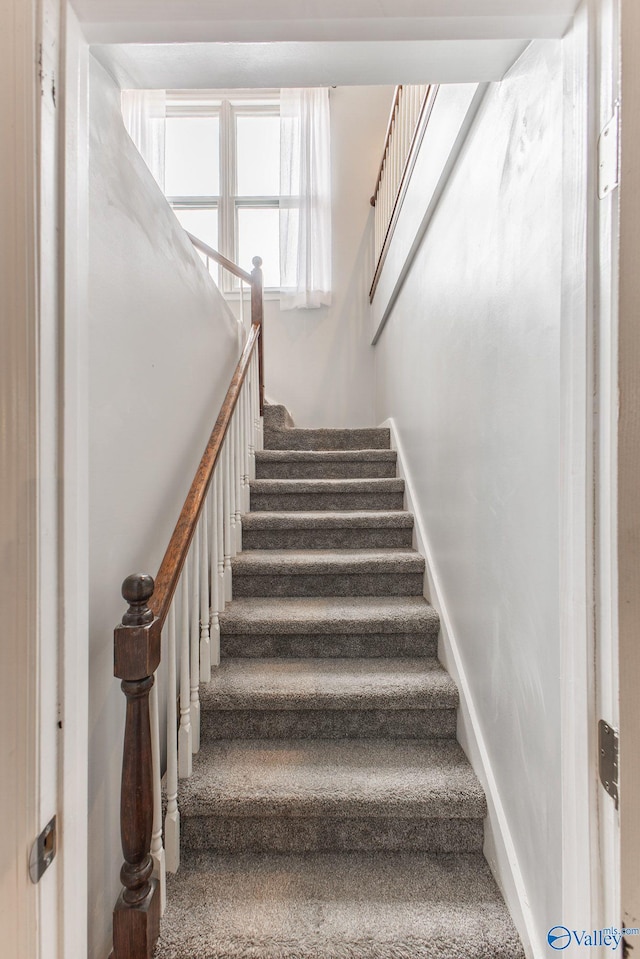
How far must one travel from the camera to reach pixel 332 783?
1237 mm

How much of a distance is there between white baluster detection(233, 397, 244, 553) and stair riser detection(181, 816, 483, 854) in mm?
1112

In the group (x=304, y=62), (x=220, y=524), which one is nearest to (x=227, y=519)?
(x=220, y=524)

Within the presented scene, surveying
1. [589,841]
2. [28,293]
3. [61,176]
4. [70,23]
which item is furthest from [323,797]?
[70,23]

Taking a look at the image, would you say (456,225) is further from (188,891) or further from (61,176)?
(188,891)

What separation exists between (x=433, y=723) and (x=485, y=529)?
73cm

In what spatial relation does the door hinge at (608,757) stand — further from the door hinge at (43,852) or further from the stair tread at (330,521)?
the stair tread at (330,521)

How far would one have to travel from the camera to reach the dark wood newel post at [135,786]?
36.7 inches

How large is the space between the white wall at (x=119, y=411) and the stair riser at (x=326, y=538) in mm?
673

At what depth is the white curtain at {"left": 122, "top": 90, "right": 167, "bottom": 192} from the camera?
3.73 metres

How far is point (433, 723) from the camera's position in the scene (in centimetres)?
145

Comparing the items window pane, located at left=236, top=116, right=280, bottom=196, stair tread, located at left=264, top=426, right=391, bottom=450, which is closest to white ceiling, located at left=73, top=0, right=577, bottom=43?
stair tread, located at left=264, top=426, right=391, bottom=450

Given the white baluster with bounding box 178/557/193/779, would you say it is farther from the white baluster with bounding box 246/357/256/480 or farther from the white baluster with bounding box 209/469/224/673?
the white baluster with bounding box 246/357/256/480

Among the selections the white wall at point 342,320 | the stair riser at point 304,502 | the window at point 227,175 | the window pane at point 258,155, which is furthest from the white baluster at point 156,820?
the window pane at point 258,155

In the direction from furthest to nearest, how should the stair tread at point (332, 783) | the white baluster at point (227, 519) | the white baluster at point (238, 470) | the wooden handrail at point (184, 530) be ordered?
the white baluster at point (238, 470), the white baluster at point (227, 519), the stair tread at point (332, 783), the wooden handrail at point (184, 530)
